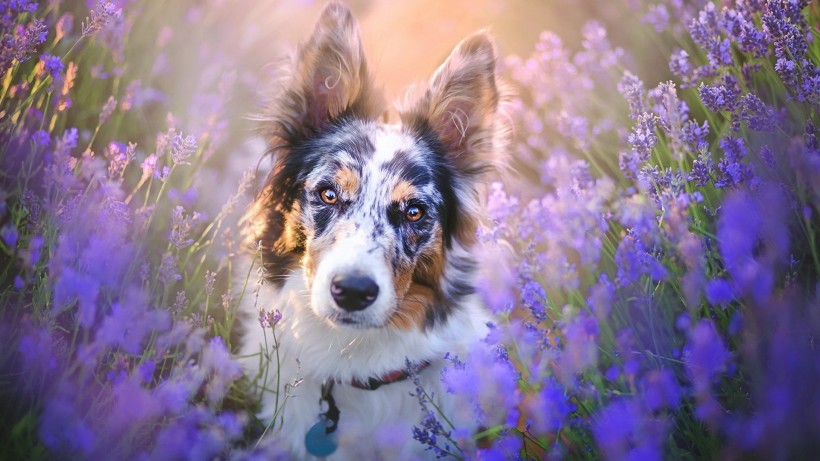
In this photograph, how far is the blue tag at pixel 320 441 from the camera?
9.67 ft

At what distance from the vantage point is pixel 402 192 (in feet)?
9.69

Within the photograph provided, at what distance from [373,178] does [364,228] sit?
0.30m

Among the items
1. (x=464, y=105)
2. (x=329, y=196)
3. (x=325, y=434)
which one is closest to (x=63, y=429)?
(x=325, y=434)

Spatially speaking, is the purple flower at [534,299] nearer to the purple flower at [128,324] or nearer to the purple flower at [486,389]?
the purple flower at [486,389]

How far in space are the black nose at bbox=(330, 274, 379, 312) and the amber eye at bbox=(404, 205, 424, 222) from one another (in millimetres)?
545

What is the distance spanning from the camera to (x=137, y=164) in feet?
11.4

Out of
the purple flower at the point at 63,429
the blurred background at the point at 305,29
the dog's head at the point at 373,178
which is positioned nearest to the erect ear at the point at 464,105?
the dog's head at the point at 373,178

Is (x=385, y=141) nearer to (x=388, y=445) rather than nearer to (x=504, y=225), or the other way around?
(x=504, y=225)

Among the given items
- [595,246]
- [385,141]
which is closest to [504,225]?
[595,246]

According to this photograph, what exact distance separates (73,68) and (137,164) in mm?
1143

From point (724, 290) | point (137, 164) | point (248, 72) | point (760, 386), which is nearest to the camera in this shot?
point (760, 386)

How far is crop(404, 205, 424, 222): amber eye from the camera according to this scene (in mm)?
2996

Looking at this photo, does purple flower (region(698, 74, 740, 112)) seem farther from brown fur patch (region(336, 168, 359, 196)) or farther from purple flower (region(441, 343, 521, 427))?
brown fur patch (region(336, 168, 359, 196))

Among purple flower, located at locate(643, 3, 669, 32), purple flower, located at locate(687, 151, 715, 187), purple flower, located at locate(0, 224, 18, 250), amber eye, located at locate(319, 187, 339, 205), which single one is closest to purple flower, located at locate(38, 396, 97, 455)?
purple flower, located at locate(0, 224, 18, 250)
